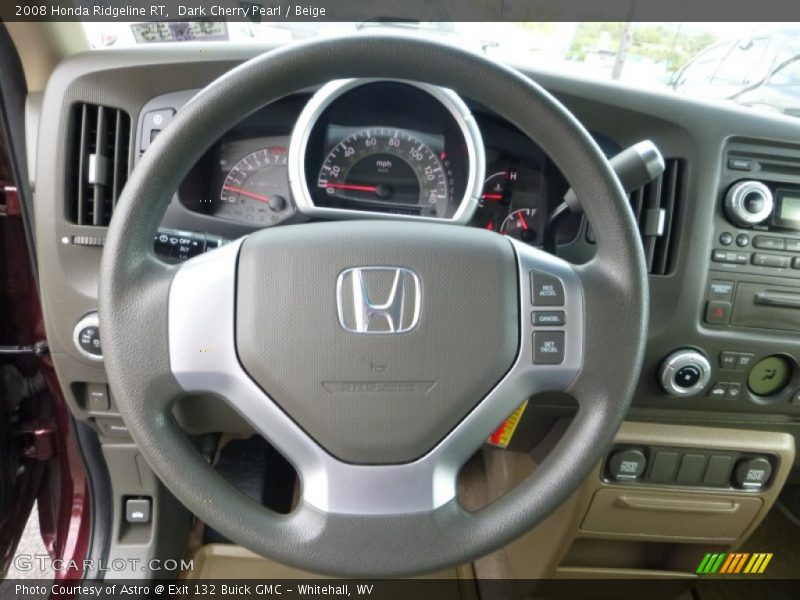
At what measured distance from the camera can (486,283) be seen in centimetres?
75

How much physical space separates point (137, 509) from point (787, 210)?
136 centimetres

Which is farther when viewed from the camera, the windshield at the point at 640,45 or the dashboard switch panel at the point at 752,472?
the dashboard switch panel at the point at 752,472

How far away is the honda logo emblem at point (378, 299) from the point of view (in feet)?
2.37

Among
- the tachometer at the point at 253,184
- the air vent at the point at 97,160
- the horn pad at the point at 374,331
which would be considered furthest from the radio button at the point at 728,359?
the air vent at the point at 97,160

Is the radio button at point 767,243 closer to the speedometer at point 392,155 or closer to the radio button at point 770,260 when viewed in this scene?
the radio button at point 770,260

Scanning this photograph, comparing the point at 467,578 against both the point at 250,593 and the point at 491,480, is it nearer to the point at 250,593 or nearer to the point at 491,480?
the point at 491,480

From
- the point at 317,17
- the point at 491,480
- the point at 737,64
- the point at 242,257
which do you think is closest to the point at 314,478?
the point at 242,257

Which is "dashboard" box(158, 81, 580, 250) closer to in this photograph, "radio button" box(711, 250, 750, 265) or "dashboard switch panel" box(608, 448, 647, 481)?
"radio button" box(711, 250, 750, 265)

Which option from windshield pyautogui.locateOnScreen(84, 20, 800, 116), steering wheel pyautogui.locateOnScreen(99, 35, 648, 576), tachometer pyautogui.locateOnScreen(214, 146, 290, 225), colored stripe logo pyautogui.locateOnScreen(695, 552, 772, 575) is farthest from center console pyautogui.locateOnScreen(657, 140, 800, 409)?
tachometer pyautogui.locateOnScreen(214, 146, 290, 225)

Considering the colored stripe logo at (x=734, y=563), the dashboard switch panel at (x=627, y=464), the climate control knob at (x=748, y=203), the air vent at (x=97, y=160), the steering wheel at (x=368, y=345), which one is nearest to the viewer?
the steering wheel at (x=368, y=345)

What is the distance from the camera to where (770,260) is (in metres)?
1.07

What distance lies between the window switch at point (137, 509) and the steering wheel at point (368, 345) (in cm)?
65

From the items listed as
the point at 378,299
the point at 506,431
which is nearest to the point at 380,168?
the point at 378,299

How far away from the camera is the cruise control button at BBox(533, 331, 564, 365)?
74 cm
